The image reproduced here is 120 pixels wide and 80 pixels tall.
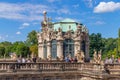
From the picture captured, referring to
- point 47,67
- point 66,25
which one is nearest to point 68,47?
point 66,25

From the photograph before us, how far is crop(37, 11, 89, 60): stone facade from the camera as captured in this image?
50.8 metres

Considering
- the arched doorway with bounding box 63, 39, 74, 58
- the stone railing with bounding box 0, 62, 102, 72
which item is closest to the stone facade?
the arched doorway with bounding box 63, 39, 74, 58

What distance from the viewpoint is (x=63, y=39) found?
168 ft

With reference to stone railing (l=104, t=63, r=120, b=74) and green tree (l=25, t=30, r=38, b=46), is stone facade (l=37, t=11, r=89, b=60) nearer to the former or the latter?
stone railing (l=104, t=63, r=120, b=74)

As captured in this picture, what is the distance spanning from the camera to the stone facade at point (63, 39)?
167 feet

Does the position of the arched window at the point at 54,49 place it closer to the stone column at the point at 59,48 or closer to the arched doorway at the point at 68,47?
the stone column at the point at 59,48

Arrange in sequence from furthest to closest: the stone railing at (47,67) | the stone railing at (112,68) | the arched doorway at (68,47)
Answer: the arched doorway at (68,47)
the stone railing at (112,68)
the stone railing at (47,67)

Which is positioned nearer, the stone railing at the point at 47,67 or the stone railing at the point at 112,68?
the stone railing at the point at 47,67

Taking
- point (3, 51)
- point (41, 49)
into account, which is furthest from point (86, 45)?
point (3, 51)

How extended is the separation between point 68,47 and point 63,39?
157cm

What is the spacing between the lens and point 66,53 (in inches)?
2015

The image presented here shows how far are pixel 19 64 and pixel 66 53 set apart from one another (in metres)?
26.1

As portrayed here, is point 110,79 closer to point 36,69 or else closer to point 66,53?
point 36,69

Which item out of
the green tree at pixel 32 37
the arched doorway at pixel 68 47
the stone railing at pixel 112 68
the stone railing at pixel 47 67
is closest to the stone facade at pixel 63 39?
the arched doorway at pixel 68 47
